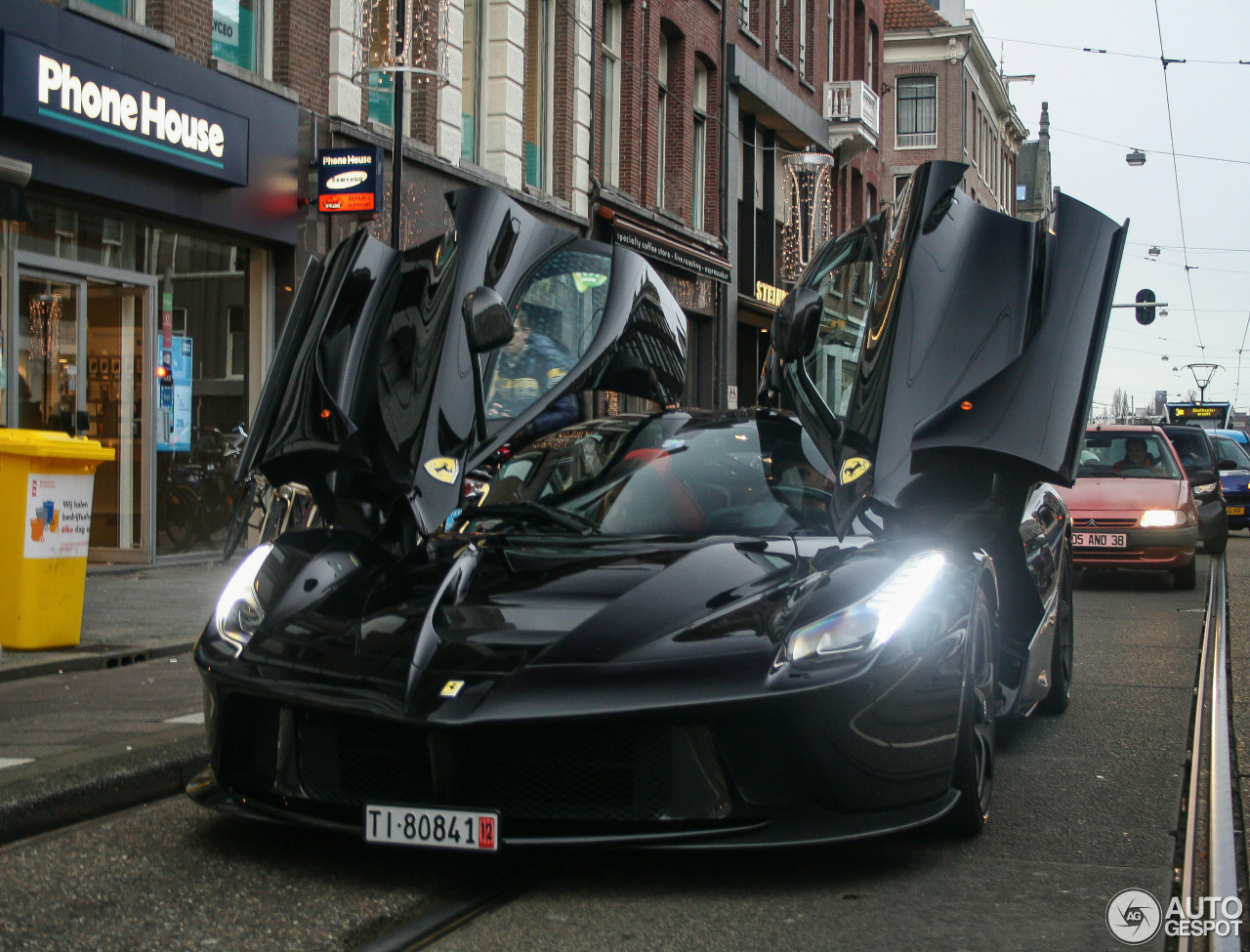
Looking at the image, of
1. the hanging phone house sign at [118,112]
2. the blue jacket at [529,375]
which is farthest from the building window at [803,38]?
the blue jacket at [529,375]

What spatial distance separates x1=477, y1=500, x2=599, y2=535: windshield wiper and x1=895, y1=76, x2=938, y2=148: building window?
162 feet

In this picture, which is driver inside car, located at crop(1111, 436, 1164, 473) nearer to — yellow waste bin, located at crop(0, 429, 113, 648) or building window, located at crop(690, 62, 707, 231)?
yellow waste bin, located at crop(0, 429, 113, 648)

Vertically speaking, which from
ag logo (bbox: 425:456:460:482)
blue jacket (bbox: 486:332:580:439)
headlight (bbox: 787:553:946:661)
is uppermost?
blue jacket (bbox: 486:332:580:439)

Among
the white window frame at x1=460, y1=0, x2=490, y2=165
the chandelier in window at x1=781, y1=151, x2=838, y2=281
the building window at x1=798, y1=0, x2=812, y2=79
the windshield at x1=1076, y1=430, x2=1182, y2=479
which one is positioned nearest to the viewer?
the windshield at x1=1076, y1=430, x2=1182, y2=479

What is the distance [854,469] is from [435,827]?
6.31ft

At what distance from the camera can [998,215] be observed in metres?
5.19

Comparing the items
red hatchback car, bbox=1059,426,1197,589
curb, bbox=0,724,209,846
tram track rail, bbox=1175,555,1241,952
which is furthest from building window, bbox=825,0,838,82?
curb, bbox=0,724,209,846

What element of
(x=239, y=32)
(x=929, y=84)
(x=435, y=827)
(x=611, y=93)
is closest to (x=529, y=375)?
(x=435, y=827)

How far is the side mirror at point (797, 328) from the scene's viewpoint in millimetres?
5238

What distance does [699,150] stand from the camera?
28.0 meters

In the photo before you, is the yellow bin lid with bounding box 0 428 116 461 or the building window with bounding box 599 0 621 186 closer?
the yellow bin lid with bounding box 0 428 116 461

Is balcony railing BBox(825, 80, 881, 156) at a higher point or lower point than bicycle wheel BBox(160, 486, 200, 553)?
higher

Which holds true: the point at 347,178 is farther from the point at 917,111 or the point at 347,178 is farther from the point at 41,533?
the point at 917,111

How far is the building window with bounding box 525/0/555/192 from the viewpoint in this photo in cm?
2075
